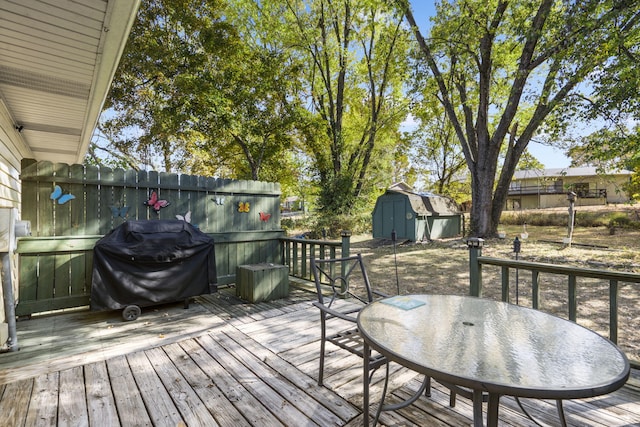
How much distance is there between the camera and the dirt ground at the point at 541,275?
4.20 metres

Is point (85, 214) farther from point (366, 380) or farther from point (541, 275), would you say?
point (541, 275)

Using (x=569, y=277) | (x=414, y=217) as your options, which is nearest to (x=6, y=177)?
(x=569, y=277)

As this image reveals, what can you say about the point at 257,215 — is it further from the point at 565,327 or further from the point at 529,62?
the point at 529,62

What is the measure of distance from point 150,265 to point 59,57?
216 centimetres

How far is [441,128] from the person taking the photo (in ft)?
61.0

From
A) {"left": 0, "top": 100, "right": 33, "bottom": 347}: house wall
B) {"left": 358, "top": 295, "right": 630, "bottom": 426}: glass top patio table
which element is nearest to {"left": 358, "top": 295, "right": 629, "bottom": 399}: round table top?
{"left": 358, "top": 295, "right": 630, "bottom": 426}: glass top patio table

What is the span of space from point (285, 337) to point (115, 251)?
6.84ft

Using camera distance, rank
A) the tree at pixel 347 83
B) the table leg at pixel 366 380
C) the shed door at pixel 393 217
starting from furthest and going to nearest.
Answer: the tree at pixel 347 83
the shed door at pixel 393 217
the table leg at pixel 366 380

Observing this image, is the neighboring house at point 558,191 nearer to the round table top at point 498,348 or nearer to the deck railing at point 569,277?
the deck railing at point 569,277

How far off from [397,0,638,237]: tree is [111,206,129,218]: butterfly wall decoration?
29.7 feet

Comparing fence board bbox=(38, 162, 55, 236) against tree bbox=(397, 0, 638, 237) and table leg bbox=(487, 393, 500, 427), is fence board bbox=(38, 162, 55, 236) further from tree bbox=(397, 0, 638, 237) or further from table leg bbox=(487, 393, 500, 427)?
tree bbox=(397, 0, 638, 237)

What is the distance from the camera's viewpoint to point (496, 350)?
1.24 m

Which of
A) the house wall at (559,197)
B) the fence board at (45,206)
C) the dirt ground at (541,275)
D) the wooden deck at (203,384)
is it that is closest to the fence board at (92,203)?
the fence board at (45,206)

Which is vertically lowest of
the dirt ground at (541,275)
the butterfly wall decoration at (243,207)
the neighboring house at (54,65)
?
the dirt ground at (541,275)
